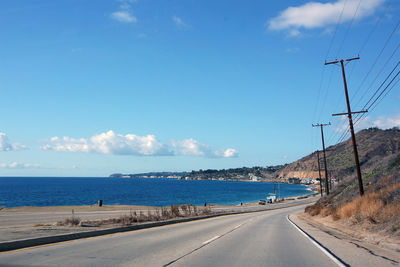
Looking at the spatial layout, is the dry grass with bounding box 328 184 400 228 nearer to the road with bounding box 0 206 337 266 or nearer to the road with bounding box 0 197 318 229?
the road with bounding box 0 206 337 266

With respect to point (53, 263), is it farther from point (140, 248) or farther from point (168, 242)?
point (168, 242)

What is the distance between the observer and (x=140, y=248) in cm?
1073

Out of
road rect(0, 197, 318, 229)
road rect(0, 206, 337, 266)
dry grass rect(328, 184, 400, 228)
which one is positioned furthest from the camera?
road rect(0, 197, 318, 229)

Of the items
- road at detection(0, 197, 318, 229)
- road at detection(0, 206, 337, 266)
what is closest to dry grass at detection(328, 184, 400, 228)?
road at detection(0, 206, 337, 266)

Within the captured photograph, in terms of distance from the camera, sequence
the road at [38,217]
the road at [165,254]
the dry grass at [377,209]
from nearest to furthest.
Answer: the road at [165,254] < the dry grass at [377,209] < the road at [38,217]

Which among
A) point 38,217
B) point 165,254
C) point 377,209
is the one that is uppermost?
point 377,209

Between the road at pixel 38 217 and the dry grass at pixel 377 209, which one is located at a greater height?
the dry grass at pixel 377 209

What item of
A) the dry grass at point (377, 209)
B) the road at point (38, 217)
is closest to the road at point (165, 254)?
the dry grass at point (377, 209)

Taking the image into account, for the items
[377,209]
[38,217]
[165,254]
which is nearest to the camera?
[165,254]

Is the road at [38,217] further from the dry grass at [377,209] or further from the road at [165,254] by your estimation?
the dry grass at [377,209]

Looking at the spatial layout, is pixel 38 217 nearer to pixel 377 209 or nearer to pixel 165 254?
pixel 165 254

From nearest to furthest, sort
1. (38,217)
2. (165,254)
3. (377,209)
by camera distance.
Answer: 1. (165,254)
2. (377,209)
3. (38,217)

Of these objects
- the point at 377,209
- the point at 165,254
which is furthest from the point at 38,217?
the point at 377,209

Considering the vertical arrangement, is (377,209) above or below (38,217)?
above
